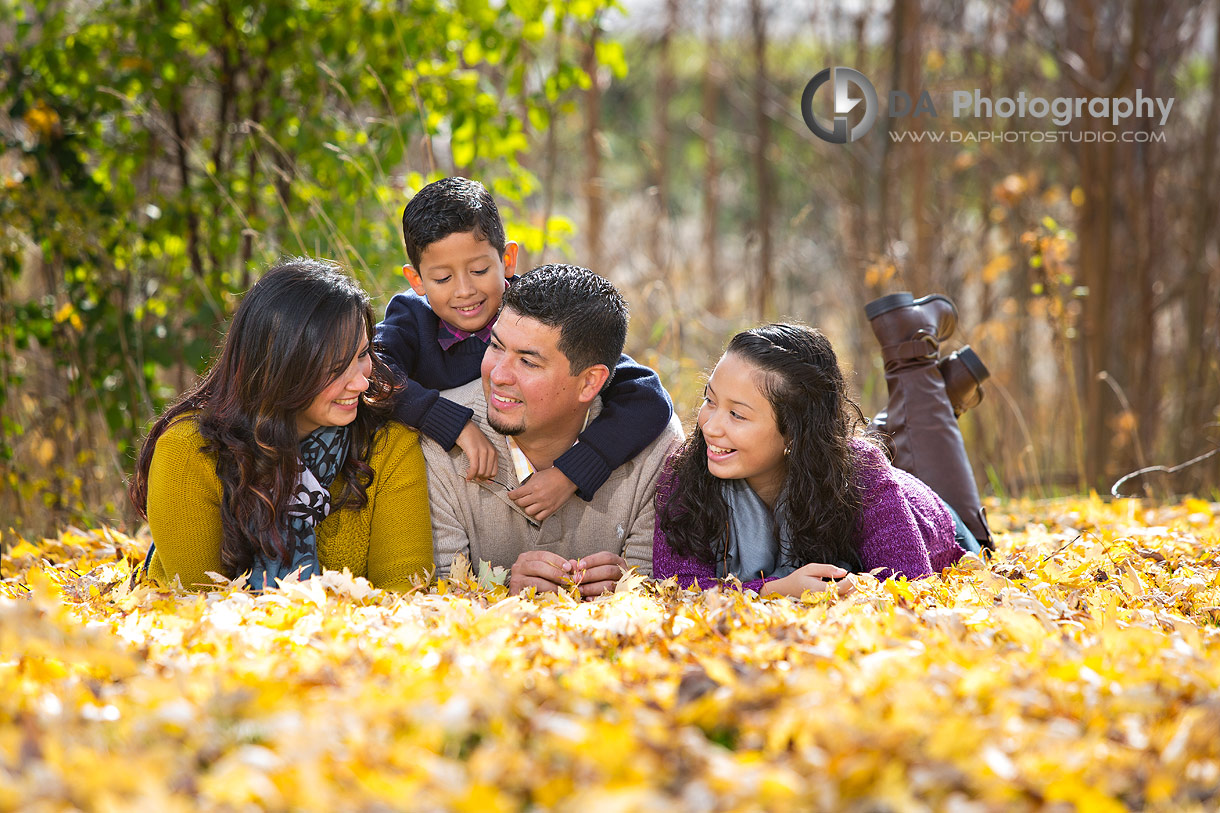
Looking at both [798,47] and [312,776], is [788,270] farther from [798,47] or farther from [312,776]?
[312,776]

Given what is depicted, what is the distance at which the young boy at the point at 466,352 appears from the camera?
2.72m

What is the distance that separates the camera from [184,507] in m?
2.42

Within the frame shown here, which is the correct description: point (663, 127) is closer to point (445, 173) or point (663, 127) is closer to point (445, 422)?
point (445, 173)

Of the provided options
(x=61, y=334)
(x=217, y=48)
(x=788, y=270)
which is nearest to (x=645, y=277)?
(x=217, y=48)

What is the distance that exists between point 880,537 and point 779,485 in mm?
313

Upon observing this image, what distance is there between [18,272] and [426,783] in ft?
11.9

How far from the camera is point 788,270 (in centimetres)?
991

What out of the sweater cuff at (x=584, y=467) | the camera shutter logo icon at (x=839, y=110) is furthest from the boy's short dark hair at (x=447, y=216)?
the camera shutter logo icon at (x=839, y=110)

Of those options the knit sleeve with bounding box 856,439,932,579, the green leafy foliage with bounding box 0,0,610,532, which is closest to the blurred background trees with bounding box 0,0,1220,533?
the green leafy foliage with bounding box 0,0,610,532

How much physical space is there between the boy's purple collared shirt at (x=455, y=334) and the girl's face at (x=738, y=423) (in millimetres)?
720

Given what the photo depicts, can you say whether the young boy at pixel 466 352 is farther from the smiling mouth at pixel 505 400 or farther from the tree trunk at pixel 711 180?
the tree trunk at pixel 711 180

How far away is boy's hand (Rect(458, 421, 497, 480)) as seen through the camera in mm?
2674

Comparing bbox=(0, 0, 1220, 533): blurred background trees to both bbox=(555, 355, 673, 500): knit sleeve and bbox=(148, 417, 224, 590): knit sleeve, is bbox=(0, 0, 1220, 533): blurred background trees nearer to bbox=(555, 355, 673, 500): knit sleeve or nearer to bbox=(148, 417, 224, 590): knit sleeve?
bbox=(555, 355, 673, 500): knit sleeve

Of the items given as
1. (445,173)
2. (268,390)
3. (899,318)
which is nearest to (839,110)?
(445,173)
